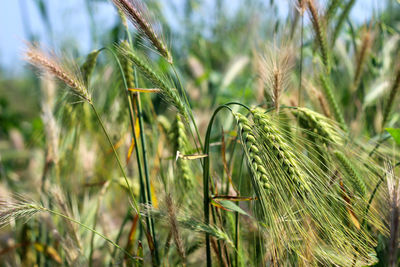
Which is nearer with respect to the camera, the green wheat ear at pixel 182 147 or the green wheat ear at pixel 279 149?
the green wheat ear at pixel 279 149

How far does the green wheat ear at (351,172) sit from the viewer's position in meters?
0.88

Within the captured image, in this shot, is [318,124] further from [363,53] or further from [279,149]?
[363,53]

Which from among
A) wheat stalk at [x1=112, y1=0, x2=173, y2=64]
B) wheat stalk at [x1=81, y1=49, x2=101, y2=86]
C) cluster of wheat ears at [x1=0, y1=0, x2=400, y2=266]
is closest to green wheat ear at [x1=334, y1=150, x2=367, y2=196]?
cluster of wheat ears at [x1=0, y1=0, x2=400, y2=266]

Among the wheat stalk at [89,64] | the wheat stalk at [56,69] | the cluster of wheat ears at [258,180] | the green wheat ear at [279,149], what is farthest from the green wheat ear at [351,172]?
the wheat stalk at [89,64]

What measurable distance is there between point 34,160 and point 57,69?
190 centimetres

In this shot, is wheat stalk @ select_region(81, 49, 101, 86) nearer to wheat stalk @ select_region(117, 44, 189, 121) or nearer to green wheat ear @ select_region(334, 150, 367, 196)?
wheat stalk @ select_region(117, 44, 189, 121)

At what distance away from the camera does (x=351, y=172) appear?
0.89 metres

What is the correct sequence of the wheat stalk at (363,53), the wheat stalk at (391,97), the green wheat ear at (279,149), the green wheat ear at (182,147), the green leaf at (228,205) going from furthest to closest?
the wheat stalk at (363,53), the wheat stalk at (391,97), the green wheat ear at (182,147), the green leaf at (228,205), the green wheat ear at (279,149)

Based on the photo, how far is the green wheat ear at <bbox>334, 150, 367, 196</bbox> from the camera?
2.88ft

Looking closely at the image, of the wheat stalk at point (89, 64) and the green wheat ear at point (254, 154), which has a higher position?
the wheat stalk at point (89, 64)

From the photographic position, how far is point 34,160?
2.54 metres

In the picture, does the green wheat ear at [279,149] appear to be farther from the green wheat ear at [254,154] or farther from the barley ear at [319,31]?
the barley ear at [319,31]

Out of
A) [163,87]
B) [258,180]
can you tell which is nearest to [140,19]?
[163,87]

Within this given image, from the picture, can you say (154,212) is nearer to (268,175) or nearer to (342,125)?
(268,175)
